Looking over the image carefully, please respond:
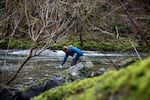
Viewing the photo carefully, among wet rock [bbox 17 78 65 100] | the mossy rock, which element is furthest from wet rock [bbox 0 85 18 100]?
the mossy rock

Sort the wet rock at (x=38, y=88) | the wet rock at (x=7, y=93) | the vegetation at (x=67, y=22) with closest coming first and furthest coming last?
the vegetation at (x=67, y=22) < the wet rock at (x=38, y=88) < the wet rock at (x=7, y=93)

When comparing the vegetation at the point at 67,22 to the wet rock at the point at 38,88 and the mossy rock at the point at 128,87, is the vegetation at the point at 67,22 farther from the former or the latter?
the mossy rock at the point at 128,87

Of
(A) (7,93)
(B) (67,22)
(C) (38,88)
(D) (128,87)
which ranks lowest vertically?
(A) (7,93)

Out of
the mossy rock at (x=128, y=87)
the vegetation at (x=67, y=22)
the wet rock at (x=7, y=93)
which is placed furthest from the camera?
the wet rock at (x=7, y=93)

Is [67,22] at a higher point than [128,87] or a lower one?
lower

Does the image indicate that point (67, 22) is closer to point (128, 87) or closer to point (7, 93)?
point (7, 93)

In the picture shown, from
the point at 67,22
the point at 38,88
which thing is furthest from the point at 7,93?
the point at 67,22

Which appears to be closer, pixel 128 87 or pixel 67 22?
pixel 128 87

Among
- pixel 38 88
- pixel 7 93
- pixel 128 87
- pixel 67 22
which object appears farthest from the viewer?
pixel 67 22

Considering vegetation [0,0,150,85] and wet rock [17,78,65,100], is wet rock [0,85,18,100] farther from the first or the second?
vegetation [0,0,150,85]

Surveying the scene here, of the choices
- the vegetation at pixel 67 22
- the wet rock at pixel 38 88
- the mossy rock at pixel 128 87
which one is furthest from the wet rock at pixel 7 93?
the mossy rock at pixel 128 87

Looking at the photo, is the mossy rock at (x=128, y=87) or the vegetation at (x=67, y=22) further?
the vegetation at (x=67, y=22)

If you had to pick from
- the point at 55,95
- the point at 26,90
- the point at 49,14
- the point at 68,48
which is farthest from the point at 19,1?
the point at 55,95

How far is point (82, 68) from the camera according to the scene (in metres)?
12.5
